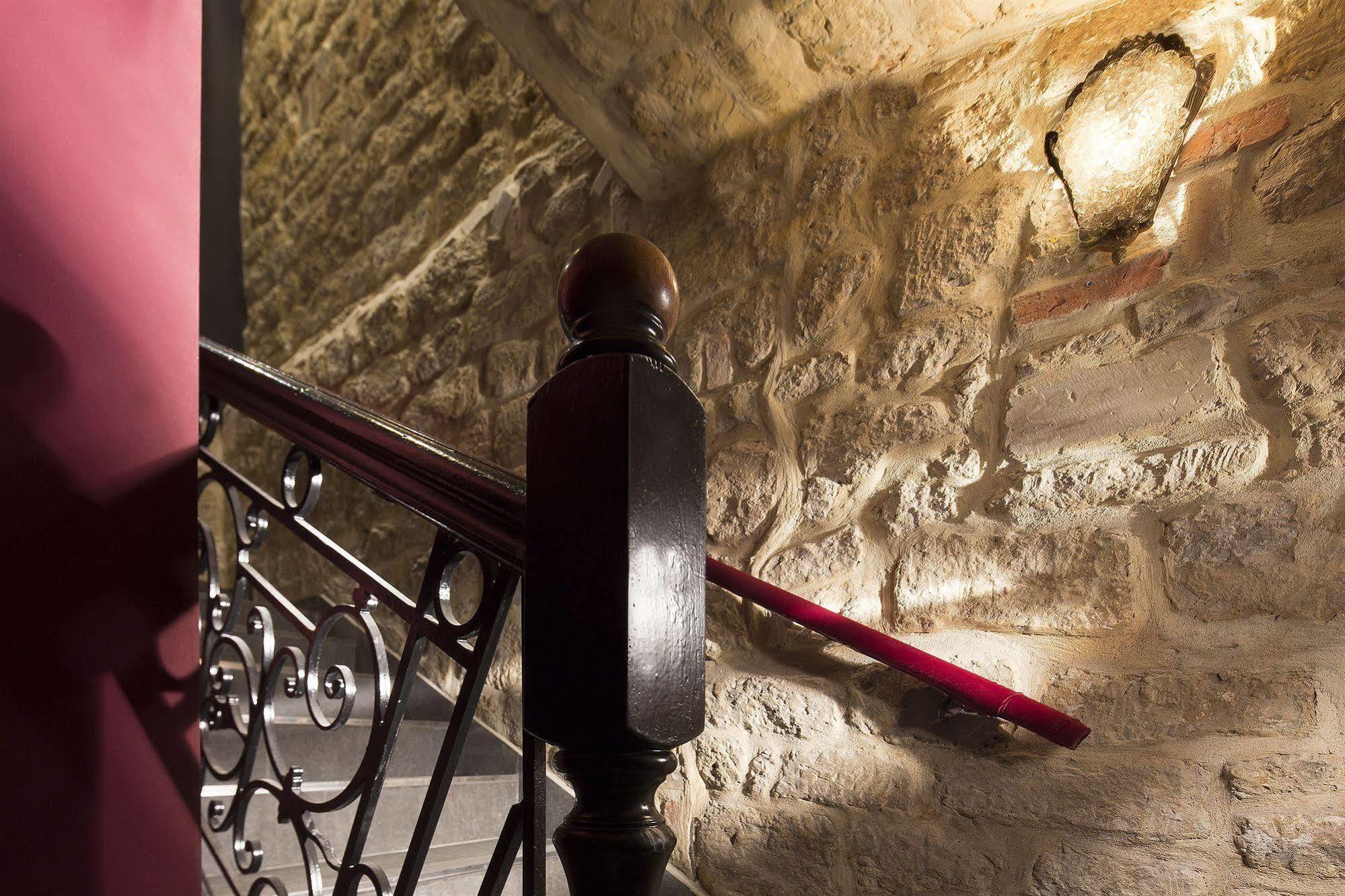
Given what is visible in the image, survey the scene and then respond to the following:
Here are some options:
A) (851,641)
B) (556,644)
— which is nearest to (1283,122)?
(851,641)

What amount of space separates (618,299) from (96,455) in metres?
0.74

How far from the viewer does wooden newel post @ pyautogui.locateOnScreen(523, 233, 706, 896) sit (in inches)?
24.2

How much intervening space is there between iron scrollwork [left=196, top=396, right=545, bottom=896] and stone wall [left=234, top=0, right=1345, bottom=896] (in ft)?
2.80

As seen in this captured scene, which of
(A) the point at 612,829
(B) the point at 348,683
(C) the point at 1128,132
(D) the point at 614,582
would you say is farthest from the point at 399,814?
(C) the point at 1128,132

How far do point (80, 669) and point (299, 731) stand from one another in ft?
3.27

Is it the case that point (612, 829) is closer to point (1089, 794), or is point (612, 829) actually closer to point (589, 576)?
point (589, 576)

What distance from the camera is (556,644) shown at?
64 cm

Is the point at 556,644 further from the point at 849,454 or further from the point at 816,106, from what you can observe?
the point at 816,106

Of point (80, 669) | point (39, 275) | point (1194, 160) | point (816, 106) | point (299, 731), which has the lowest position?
point (299, 731)

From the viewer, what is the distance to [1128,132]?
145 cm

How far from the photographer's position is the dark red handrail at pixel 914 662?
4.17ft

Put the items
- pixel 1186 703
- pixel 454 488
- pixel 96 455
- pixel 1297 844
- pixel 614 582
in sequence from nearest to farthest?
pixel 614 582 → pixel 454 488 → pixel 96 455 → pixel 1297 844 → pixel 1186 703

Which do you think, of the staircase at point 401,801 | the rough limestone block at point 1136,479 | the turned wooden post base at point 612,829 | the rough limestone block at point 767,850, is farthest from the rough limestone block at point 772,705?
the turned wooden post base at point 612,829

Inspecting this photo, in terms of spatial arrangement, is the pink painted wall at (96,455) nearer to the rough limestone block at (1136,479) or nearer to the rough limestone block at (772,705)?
the rough limestone block at (772,705)
